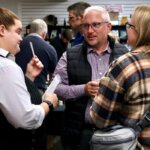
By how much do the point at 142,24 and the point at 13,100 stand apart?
86cm

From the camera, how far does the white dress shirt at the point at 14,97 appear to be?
2.01 meters

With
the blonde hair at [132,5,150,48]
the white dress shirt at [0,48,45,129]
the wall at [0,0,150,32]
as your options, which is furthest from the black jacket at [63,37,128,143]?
the wall at [0,0,150,32]

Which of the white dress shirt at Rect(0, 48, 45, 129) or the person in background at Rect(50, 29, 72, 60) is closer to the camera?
the white dress shirt at Rect(0, 48, 45, 129)

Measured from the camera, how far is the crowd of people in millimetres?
1846

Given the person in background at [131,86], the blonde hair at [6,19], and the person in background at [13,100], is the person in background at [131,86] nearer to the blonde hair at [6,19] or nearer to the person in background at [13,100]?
the person in background at [13,100]

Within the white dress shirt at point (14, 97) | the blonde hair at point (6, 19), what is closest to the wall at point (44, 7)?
the blonde hair at point (6, 19)

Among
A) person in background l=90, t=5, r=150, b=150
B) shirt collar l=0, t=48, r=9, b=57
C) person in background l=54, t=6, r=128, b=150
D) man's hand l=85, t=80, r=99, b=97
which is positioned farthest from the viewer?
person in background l=54, t=6, r=128, b=150

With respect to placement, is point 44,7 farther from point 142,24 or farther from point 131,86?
point 131,86

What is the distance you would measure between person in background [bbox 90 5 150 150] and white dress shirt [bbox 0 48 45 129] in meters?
0.42

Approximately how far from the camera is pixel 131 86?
1.82 metres

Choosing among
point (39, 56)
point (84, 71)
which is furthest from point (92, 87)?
point (39, 56)

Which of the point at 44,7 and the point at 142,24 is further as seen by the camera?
the point at 44,7

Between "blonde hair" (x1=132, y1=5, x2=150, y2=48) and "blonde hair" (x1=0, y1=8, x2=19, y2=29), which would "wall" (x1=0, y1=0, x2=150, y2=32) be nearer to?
"blonde hair" (x1=0, y1=8, x2=19, y2=29)

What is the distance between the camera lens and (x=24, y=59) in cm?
457
